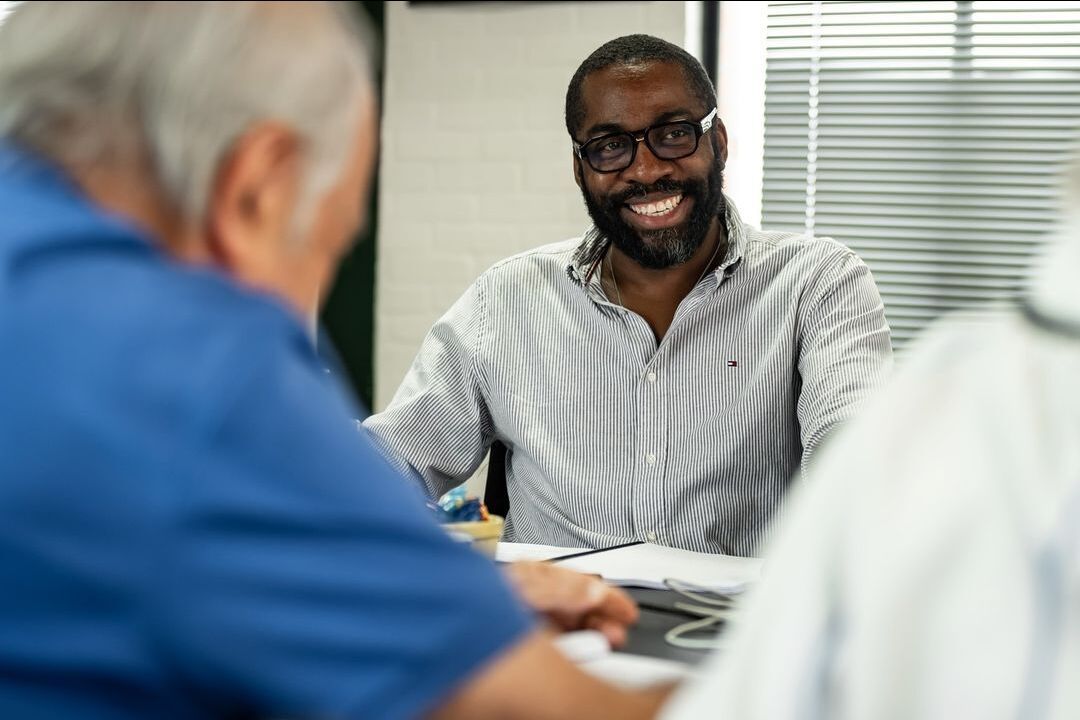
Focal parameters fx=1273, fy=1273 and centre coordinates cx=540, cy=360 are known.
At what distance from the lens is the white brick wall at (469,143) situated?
3496 mm

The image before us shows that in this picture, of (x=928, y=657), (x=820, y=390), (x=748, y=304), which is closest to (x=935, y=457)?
(x=928, y=657)

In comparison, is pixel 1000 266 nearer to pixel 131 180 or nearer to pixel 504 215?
pixel 504 215

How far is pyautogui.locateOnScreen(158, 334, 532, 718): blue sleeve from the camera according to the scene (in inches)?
24.4

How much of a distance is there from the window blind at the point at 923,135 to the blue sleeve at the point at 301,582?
10.0 feet

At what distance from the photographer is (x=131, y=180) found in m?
0.74

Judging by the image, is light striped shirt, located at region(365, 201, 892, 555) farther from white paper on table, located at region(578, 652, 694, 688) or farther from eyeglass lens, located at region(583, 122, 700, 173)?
white paper on table, located at region(578, 652, 694, 688)

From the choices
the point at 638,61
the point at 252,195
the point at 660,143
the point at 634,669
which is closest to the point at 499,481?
the point at 660,143

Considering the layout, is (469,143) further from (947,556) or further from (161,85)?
(947,556)

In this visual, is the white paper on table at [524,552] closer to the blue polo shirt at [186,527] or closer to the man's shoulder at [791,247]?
the man's shoulder at [791,247]

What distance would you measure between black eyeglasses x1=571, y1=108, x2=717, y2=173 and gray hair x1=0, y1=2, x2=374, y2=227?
5.01ft

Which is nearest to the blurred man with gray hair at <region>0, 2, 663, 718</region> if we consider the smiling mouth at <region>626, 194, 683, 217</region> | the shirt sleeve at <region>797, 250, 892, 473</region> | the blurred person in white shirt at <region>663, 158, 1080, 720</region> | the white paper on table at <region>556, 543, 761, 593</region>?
the blurred person in white shirt at <region>663, 158, 1080, 720</region>

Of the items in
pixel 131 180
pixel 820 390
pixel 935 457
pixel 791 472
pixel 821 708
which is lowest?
pixel 791 472

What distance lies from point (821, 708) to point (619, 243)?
1760mm

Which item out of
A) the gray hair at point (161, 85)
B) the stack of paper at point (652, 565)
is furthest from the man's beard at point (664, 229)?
the gray hair at point (161, 85)
